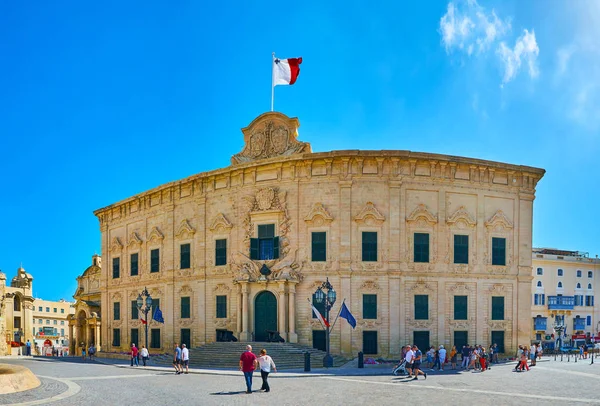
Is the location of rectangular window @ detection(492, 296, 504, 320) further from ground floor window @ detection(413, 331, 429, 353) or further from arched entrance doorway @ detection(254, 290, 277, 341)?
arched entrance doorway @ detection(254, 290, 277, 341)

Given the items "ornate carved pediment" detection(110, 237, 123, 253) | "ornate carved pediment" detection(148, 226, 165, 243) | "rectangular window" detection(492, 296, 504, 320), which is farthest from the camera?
"ornate carved pediment" detection(110, 237, 123, 253)

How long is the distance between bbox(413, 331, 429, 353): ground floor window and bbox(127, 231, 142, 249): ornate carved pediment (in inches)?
917

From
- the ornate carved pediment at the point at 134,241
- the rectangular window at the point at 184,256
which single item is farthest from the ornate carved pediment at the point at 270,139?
the ornate carved pediment at the point at 134,241

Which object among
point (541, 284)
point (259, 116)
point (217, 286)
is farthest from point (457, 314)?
point (541, 284)

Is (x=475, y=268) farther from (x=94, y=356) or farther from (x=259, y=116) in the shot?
(x=94, y=356)

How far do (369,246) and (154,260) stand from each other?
59.9ft

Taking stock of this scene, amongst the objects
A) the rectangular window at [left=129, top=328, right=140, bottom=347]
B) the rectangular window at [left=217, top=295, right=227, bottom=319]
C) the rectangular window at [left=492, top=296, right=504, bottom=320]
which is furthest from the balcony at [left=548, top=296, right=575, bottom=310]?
the rectangular window at [left=129, top=328, right=140, bottom=347]

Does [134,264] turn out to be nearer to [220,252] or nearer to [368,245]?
[220,252]

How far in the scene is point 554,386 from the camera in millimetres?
21906

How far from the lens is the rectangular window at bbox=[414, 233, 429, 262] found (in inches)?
1357

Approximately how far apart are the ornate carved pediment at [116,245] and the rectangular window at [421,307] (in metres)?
26.4

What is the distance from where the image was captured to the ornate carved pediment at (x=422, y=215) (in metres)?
34.3

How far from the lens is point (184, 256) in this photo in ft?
133

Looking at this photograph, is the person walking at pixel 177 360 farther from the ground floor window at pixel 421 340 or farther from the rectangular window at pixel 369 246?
the ground floor window at pixel 421 340
